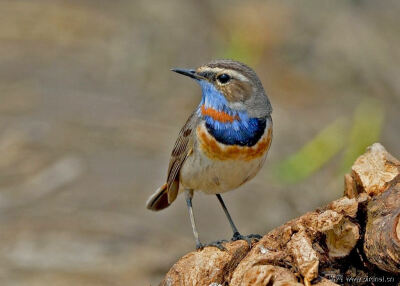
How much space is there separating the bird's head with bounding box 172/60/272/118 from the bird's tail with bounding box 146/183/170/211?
3.02ft

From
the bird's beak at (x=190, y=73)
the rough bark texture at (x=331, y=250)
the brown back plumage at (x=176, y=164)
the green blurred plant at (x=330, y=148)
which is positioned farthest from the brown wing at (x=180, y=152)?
the green blurred plant at (x=330, y=148)

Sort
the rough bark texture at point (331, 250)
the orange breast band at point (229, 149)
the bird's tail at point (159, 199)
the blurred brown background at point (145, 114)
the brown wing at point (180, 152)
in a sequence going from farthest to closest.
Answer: the blurred brown background at point (145, 114) → the bird's tail at point (159, 199) → the brown wing at point (180, 152) → the orange breast band at point (229, 149) → the rough bark texture at point (331, 250)

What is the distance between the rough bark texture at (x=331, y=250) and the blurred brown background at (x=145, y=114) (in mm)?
3733

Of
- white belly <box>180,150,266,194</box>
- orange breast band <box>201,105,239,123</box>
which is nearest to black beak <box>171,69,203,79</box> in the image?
orange breast band <box>201,105,239,123</box>

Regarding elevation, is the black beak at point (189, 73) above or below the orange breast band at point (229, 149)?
above

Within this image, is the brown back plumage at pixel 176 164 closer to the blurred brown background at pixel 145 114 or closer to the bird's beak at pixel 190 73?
the bird's beak at pixel 190 73

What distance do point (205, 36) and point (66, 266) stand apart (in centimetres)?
498

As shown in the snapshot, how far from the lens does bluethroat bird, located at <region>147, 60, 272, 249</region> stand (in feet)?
20.6

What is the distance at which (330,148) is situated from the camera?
1018 centimetres

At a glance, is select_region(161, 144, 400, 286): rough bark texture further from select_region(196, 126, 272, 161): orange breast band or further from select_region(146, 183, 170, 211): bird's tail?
select_region(146, 183, 170, 211): bird's tail

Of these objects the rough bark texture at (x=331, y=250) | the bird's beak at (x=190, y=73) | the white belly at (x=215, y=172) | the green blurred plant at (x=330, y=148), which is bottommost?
the rough bark texture at (x=331, y=250)

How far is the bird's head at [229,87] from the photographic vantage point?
249 inches

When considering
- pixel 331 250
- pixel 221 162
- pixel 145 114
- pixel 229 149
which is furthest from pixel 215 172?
pixel 145 114

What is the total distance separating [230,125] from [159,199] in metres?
1.08
